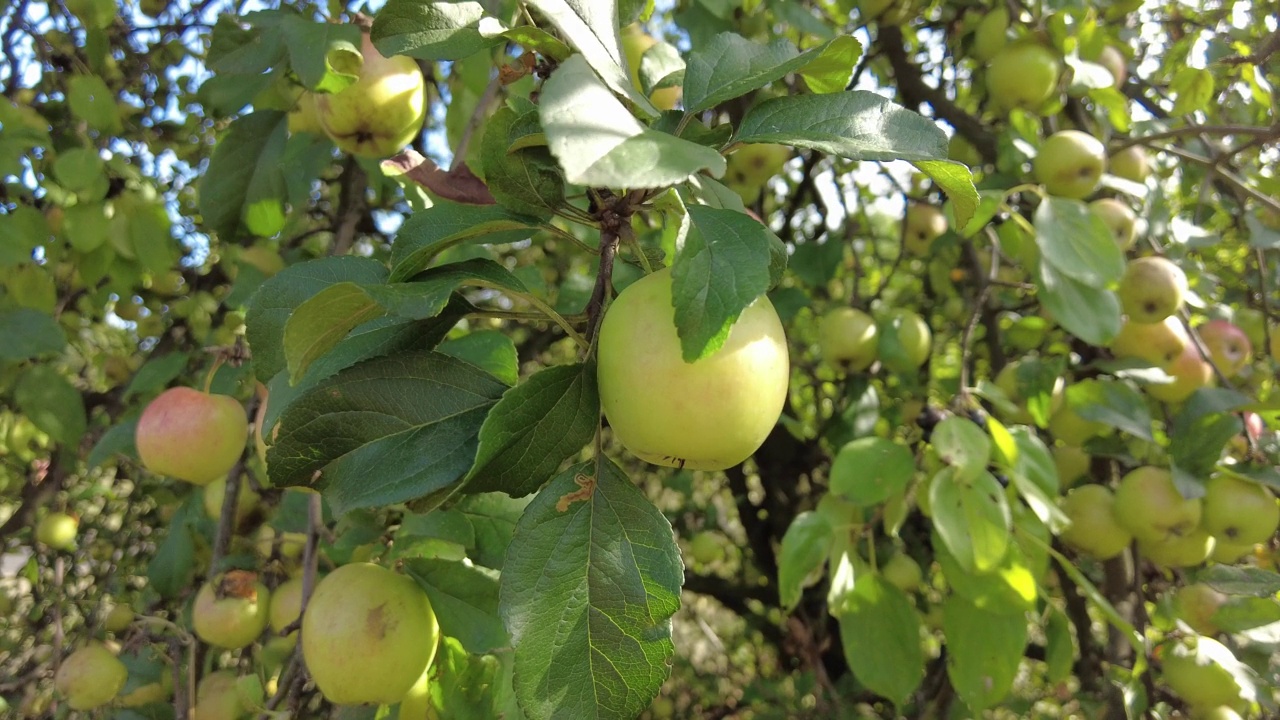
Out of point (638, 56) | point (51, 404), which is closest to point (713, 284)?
point (638, 56)

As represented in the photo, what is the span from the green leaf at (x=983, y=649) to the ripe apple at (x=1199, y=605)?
1.70ft

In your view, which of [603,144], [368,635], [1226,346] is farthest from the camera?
[1226,346]

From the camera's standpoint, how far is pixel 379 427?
2.30 feet

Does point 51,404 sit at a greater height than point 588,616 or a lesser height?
lesser

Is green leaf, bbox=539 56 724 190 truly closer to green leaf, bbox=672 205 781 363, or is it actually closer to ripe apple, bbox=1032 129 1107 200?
green leaf, bbox=672 205 781 363

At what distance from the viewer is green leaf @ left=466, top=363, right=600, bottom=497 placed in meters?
0.63

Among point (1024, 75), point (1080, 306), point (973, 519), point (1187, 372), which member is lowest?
point (1187, 372)

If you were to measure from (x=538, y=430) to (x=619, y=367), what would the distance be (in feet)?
0.30

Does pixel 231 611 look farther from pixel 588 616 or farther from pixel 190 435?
pixel 588 616

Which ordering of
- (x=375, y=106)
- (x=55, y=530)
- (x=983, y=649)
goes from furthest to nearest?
(x=55, y=530)
(x=983, y=649)
(x=375, y=106)

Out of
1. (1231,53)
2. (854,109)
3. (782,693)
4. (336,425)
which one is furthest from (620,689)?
(1231,53)

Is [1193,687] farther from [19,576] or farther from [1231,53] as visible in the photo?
[19,576]

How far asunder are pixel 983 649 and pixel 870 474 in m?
0.39

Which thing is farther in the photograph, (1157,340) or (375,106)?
(1157,340)
